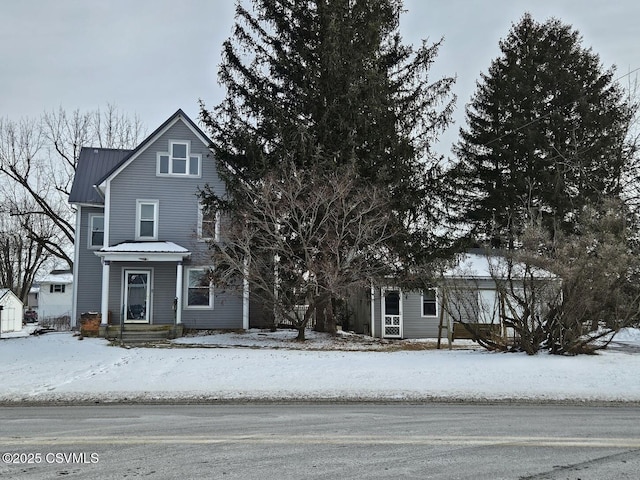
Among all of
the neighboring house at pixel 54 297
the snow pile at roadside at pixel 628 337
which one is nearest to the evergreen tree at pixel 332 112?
the snow pile at roadside at pixel 628 337

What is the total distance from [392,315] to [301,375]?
12.9 metres

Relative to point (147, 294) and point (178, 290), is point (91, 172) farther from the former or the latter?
point (178, 290)

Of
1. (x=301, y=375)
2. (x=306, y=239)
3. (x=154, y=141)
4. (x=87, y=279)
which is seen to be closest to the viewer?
(x=301, y=375)

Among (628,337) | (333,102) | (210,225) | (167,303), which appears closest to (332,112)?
(333,102)

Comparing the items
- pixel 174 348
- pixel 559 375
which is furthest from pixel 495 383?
pixel 174 348

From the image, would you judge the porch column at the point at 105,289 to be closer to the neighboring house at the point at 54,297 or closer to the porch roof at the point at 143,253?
the porch roof at the point at 143,253

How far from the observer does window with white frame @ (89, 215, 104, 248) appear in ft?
82.8

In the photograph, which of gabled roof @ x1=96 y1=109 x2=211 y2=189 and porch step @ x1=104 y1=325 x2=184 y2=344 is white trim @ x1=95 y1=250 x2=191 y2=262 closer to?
porch step @ x1=104 y1=325 x2=184 y2=344

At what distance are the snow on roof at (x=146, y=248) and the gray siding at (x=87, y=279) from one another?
2.56 meters

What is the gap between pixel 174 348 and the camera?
17.8 meters

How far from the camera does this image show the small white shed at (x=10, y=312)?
35.7 m

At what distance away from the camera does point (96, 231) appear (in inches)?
999

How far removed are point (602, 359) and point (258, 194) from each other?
1119 cm

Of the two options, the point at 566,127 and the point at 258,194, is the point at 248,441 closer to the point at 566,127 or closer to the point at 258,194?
the point at 258,194
